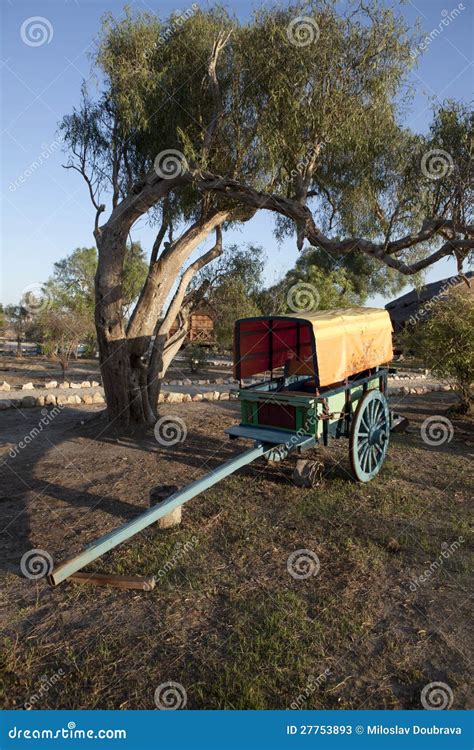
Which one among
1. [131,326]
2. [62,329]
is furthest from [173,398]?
[62,329]

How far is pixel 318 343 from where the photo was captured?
612 centimetres

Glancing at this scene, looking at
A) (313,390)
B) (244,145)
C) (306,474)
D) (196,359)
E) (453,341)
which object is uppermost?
(244,145)

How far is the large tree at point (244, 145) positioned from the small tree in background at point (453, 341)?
1.91 meters

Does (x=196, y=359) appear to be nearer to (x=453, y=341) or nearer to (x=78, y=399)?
(x=78, y=399)

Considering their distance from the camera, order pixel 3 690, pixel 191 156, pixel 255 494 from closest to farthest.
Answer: pixel 3 690
pixel 255 494
pixel 191 156

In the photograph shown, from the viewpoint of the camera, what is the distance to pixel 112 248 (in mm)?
9836

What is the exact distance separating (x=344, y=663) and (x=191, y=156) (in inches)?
331

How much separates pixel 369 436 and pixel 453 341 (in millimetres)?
4948

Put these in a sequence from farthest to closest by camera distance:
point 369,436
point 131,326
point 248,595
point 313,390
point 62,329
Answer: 1. point 62,329
2. point 131,326
3. point 313,390
4. point 369,436
5. point 248,595

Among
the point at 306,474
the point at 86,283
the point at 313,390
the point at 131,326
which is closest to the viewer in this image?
the point at 306,474

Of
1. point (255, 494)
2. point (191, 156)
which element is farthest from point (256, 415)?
point (191, 156)

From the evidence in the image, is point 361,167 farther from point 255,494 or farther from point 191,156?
point 255,494

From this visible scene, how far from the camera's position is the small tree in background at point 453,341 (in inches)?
407

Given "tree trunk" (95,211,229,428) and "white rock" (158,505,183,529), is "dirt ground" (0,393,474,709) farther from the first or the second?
"tree trunk" (95,211,229,428)
